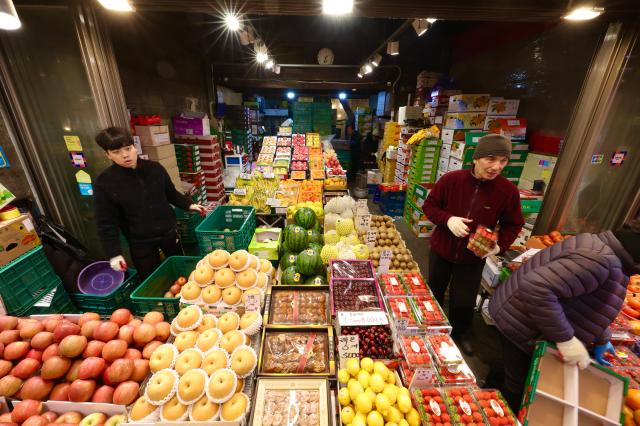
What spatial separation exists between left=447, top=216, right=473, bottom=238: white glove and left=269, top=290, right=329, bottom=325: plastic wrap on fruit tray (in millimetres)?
1338

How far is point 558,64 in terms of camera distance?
14.3 feet

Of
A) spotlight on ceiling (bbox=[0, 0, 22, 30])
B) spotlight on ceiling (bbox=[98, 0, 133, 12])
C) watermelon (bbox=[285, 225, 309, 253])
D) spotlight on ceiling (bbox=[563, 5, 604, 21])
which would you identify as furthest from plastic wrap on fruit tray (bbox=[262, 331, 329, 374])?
spotlight on ceiling (bbox=[563, 5, 604, 21])

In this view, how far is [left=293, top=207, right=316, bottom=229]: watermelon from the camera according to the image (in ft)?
11.3

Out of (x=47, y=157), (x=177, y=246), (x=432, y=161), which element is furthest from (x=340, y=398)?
(x=432, y=161)

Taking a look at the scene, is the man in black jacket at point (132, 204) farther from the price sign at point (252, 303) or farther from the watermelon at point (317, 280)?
the watermelon at point (317, 280)

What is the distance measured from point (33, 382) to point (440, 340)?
9.11ft

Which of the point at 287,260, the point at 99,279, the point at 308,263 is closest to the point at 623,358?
the point at 308,263

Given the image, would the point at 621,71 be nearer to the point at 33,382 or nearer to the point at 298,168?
the point at 298,168

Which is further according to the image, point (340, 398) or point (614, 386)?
point (614, 386)

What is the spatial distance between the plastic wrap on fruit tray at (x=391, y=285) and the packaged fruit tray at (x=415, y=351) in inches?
18.4

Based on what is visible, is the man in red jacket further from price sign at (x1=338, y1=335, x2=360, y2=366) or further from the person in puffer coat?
price sign at (x1=338, y1=335, x2=360, y2=366)

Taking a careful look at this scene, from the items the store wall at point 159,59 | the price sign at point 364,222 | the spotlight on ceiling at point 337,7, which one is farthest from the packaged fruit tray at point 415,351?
the store wall at point 159,59

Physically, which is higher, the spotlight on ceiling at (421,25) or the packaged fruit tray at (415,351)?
the spotlight on ceiling at (421,25)

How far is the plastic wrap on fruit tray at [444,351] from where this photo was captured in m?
1.90
